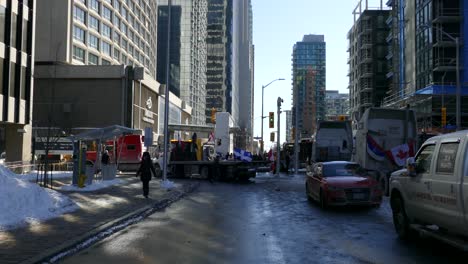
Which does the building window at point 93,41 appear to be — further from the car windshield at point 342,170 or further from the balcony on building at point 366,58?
the car windshield at point 342,170

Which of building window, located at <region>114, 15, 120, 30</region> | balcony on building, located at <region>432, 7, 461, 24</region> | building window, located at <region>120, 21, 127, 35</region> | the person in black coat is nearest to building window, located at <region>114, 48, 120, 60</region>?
building window, located at <region>114, 15, 120, 30</region>

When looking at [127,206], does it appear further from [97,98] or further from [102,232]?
[97,98]

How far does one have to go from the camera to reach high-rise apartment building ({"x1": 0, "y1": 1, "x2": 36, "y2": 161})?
3734 cm

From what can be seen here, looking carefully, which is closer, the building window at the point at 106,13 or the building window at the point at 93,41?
the building window at the point at 93,41

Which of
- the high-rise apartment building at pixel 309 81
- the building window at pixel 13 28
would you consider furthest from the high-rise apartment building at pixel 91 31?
the high-rise apartment building at pixel 309 81

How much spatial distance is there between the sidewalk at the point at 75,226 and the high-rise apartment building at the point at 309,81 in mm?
46156

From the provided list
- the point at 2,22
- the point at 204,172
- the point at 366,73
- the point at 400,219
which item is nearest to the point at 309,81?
the point at 366,73

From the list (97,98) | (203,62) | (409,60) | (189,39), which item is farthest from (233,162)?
(203,62)

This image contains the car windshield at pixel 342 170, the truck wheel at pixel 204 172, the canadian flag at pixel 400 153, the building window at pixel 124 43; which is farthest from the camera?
the building window at pixel 124 43

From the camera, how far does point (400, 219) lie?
33.4ft

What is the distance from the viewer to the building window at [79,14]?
6766 cm

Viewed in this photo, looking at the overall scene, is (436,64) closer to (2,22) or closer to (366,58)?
(366,58)

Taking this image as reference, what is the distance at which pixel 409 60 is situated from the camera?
68.9m

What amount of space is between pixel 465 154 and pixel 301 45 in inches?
3813
